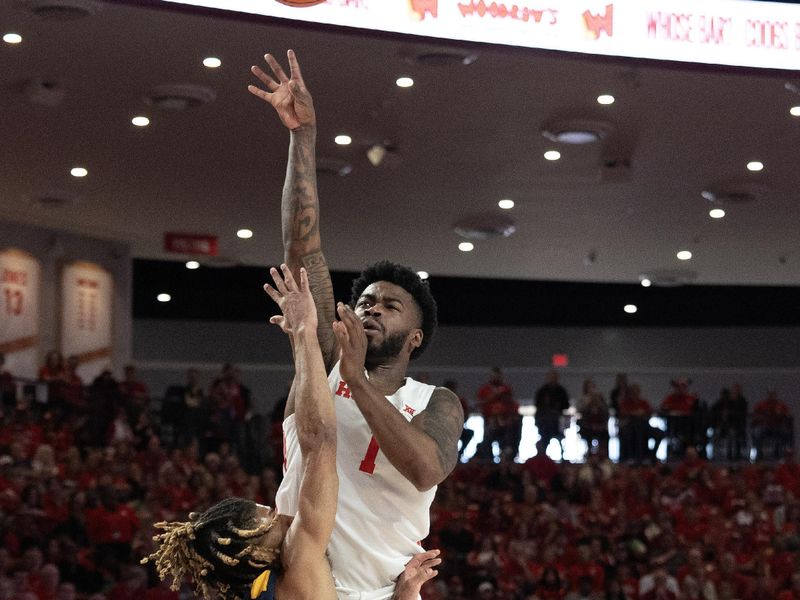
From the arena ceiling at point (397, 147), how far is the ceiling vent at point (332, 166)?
0.03m

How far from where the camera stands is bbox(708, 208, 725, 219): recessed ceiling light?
17.5 metres

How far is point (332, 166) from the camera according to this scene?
48.6ft

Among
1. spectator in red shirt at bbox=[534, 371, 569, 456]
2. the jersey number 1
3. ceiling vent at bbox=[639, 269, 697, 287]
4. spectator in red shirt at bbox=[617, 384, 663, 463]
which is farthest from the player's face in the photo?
ceiling vent at bbox=[639, 269, 697, 287]

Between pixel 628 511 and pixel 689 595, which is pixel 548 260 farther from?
pixel 689 595

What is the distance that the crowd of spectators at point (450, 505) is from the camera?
12281 millimetres

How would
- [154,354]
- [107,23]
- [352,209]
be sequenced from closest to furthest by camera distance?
[107,23] → [352,209] → [154,354]

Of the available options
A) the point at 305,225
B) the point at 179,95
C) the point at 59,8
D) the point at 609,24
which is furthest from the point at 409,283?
the point at 179,95

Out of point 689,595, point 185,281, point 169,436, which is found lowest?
point 689,595

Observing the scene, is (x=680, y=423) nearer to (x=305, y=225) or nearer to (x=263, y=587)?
(x=305, y=225)

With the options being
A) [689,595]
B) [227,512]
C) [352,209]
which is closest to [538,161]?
[352,209]

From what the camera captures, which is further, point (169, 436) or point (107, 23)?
point (169, 436)

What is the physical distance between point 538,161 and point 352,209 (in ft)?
10.6

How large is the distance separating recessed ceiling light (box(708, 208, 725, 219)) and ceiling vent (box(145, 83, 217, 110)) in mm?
7267

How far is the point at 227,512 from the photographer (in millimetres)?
3566
